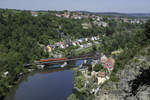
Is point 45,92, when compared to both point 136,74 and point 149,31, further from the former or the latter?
point 136,74

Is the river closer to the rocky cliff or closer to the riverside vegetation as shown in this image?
the riverside vegetation

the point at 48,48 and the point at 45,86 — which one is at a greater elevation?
the point at 48,48

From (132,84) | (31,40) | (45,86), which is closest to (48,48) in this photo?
(31,40)

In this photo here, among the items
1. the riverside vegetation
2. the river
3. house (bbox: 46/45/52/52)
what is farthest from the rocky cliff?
house (bbox: 46/45/52/52)

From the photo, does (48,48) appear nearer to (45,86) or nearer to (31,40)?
(31,40)

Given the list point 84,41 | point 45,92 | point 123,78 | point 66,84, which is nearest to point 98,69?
point 66,84

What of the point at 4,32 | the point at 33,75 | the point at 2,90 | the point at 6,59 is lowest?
the point at 33,75

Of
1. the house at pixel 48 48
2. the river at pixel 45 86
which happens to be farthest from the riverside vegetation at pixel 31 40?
the house at pixel 48 48

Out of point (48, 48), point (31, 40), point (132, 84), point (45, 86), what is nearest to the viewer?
point (132, 84)
